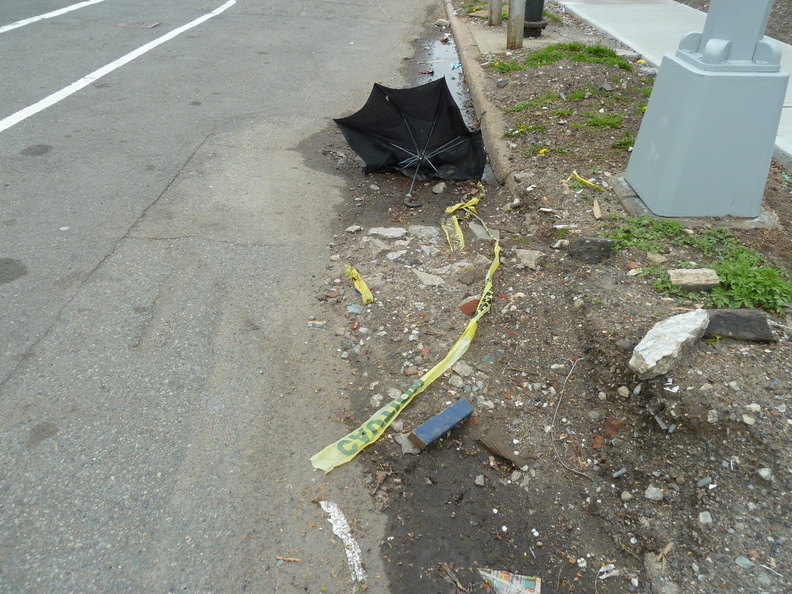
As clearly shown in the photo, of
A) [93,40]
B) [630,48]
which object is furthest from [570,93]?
[93,40]

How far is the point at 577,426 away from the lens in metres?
3.22

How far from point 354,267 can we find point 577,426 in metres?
2.14

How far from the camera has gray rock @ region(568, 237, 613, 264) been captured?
4199 mm

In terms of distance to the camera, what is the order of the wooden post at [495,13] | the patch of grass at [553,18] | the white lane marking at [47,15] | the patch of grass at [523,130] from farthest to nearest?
the wooden post at [495,13] < the patch of grass at [553,18] < the white lane marking at [47,15] < the patch of grass at [523,130]

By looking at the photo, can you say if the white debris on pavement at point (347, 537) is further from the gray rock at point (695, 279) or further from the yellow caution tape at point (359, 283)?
the gray rock at point (695, 279)

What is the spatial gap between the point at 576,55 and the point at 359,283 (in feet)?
19.5

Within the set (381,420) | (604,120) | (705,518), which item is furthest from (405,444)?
(604,120)

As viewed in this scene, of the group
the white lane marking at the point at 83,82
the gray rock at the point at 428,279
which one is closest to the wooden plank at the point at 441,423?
the gray rock at the point at 428,279

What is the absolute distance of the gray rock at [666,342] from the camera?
121 inches

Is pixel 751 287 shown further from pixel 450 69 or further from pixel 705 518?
pixel 450 69

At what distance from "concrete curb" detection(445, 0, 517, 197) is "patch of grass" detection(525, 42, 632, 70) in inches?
31.9

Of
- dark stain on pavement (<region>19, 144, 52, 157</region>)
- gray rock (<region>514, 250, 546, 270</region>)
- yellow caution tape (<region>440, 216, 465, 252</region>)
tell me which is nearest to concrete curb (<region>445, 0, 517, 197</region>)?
yellow caution tape (<region>440, 216, 465, 252</region>)

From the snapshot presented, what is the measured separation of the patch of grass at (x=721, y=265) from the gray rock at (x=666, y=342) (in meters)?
0.42

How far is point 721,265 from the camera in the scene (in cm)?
387
